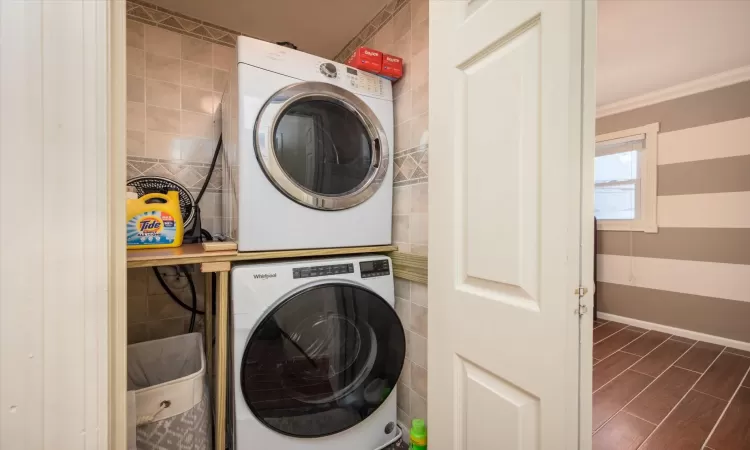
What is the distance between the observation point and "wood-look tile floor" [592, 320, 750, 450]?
1479 millimetres

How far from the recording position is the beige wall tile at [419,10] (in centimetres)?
129

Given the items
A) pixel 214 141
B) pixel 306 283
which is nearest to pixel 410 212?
pixel 306 283

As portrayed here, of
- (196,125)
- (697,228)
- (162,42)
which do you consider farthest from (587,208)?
(697,228)

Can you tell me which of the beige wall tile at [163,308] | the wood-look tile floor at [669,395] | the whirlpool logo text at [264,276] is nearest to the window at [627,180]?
the wood-look tile floor at [669,395]

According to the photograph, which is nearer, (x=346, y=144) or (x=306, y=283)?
(x=306, y=283)

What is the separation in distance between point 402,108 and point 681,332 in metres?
3.47

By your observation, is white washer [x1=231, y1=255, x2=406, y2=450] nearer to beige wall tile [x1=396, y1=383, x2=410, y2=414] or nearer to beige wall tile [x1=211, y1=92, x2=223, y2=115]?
beige wall tile [x1=396, y1=383, x2=410, y2=414]

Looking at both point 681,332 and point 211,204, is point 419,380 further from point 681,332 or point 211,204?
point 681,332

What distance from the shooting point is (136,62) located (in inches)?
58.8

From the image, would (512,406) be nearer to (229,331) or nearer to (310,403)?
(310,403)

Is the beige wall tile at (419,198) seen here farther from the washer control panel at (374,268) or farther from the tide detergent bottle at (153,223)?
the tide detergent bottle at (153,223)

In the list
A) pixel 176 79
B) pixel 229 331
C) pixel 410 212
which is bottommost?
pixel 229 331

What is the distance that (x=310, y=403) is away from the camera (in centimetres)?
112
